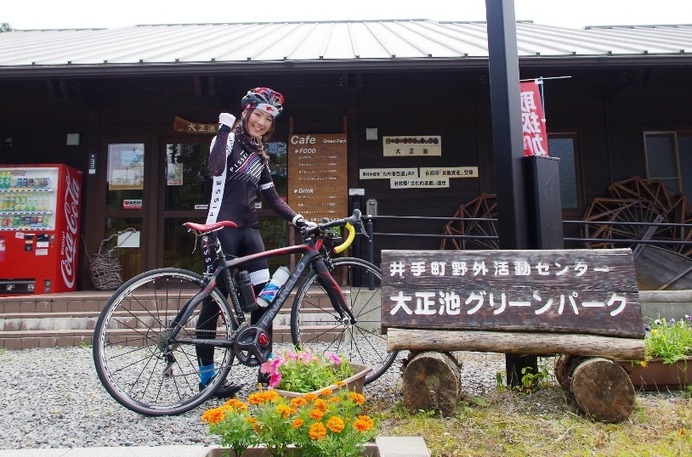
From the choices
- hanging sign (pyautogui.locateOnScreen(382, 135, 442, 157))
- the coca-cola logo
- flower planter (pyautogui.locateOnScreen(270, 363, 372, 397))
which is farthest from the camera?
hanging sign (pyautogui.locateOnScreen(382, 135, 442, 157))

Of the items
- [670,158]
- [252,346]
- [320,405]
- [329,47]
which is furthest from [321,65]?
[670,158]

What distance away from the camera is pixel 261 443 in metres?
1.54

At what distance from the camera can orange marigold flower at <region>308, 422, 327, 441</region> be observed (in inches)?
55.2

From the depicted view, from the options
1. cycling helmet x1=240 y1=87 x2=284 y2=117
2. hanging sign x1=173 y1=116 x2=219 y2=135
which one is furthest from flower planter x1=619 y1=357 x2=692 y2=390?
hanging sign x1=173 y1=116 x2=219 y2=135

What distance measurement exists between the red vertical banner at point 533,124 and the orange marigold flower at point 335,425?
3.86 m

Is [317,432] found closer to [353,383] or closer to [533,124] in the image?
[353,383]

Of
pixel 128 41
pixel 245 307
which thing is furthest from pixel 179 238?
pixel 245 307

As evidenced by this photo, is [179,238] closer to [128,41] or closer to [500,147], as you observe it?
[128,41]

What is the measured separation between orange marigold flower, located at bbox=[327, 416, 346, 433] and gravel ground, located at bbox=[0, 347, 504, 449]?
0.88 m

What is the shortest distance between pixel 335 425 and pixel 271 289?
1324 millimetres

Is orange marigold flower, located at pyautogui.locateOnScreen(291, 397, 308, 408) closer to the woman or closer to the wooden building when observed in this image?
the woman

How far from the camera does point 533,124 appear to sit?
15.6 ft

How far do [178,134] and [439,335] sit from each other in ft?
17.8

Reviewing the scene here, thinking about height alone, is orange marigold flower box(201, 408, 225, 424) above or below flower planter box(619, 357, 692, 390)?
above
